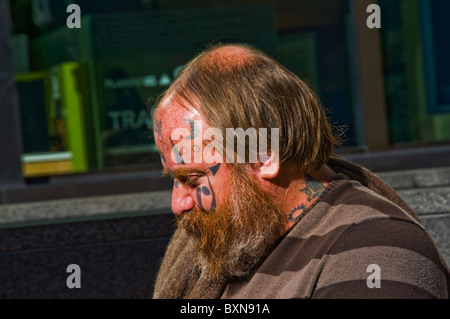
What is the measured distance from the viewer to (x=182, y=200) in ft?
7.41

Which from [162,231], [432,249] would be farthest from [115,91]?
[432,249]

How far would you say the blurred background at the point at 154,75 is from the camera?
5133 millimetres

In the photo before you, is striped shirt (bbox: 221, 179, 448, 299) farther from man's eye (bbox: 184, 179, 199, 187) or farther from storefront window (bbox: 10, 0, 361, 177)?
storefront window (bbox: 10, 0, 361, 177)

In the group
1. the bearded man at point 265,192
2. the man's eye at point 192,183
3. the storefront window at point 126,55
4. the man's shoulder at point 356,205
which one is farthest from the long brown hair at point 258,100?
the storefront window at point 126,55

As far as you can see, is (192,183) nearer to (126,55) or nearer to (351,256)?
(351,256)

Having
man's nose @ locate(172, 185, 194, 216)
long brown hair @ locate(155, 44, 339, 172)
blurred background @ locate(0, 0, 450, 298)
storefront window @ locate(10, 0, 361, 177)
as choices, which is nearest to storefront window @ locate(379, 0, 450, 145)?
blurred background @ locate(0, 0, 450, 298)

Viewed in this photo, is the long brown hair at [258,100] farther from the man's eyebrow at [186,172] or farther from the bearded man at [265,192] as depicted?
the man's eyebrow at [186,172]

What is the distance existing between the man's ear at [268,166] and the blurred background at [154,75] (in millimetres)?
2913

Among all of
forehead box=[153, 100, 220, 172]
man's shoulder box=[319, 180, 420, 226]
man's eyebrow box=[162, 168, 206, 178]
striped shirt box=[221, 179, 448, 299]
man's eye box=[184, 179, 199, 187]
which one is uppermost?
forehead box=[153, 100, 220, 172]

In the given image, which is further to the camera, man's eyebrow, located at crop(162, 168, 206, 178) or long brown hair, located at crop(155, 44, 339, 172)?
man's eyebrow, located at crop(162, 168, 206, 178)

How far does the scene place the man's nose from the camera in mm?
2248
